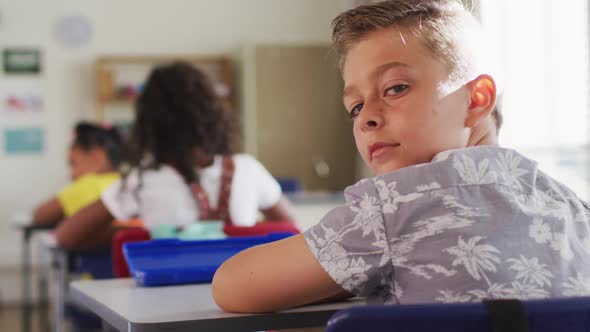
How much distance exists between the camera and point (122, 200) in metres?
2.69

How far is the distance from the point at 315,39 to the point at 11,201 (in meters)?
3.03

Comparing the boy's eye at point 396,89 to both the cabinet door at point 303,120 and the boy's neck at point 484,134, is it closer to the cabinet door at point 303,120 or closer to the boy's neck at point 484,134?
the boy's neck at point 484,134

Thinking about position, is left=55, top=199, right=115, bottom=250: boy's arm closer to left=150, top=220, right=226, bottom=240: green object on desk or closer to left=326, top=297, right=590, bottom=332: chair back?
left=150, top=220, right=226, bottom=240: green object on desk

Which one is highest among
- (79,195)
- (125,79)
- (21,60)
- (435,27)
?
(21,60)

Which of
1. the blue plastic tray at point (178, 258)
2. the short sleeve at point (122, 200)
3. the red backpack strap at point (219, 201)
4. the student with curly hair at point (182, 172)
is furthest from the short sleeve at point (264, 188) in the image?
the blue plastic tray at point (178, 258)

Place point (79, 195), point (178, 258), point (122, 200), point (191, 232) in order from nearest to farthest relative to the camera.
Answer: point (178, 258)
point (191, 232)
point (122, 200)
point (79, 195)

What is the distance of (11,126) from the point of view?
6914mm

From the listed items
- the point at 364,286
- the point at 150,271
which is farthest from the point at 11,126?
the point at 364,286

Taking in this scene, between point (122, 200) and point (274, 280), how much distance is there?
Answer: 1.75m

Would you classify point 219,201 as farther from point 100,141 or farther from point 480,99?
point 100,141

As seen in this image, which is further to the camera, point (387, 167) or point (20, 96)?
point (20, 96)

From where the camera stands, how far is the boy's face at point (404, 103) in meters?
1.04

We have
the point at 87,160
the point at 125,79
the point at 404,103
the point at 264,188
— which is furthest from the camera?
the point at 125,79

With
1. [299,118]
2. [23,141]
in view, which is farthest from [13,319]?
[299,118]
